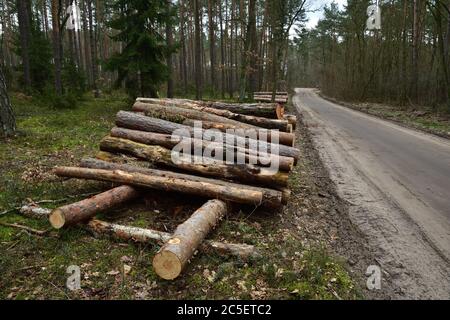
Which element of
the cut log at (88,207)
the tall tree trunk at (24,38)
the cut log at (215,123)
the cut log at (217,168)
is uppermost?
the tall tree trunk at (24,38)

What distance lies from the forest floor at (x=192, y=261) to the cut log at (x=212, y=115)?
195 centimetres

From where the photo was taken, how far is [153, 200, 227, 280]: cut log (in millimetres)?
3807

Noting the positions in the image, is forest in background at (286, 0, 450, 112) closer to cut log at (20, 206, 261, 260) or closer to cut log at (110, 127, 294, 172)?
cut log at (110, 127, 294, 172)

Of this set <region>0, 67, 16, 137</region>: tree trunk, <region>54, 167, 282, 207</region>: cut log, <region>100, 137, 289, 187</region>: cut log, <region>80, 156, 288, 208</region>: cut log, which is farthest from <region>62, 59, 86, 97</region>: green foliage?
<region>54, 167, 282, 207</region>: cut log

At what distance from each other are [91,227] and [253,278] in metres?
2.42

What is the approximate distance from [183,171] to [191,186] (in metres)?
0.90

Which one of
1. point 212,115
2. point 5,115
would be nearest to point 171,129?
point 212,115

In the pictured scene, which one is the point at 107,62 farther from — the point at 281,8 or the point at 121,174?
the point at 281,8

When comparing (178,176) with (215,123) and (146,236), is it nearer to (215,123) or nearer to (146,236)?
(146,236)

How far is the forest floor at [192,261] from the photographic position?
3.80 metres

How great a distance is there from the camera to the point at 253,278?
4012 mm

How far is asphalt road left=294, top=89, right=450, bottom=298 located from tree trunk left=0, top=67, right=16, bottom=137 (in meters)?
8.60

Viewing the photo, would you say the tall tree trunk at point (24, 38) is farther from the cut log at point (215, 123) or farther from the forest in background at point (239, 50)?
the cut log at point (215, 123)

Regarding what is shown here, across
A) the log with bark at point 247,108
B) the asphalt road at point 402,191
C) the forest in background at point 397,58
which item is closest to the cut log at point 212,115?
the log with bark at point 247,108
